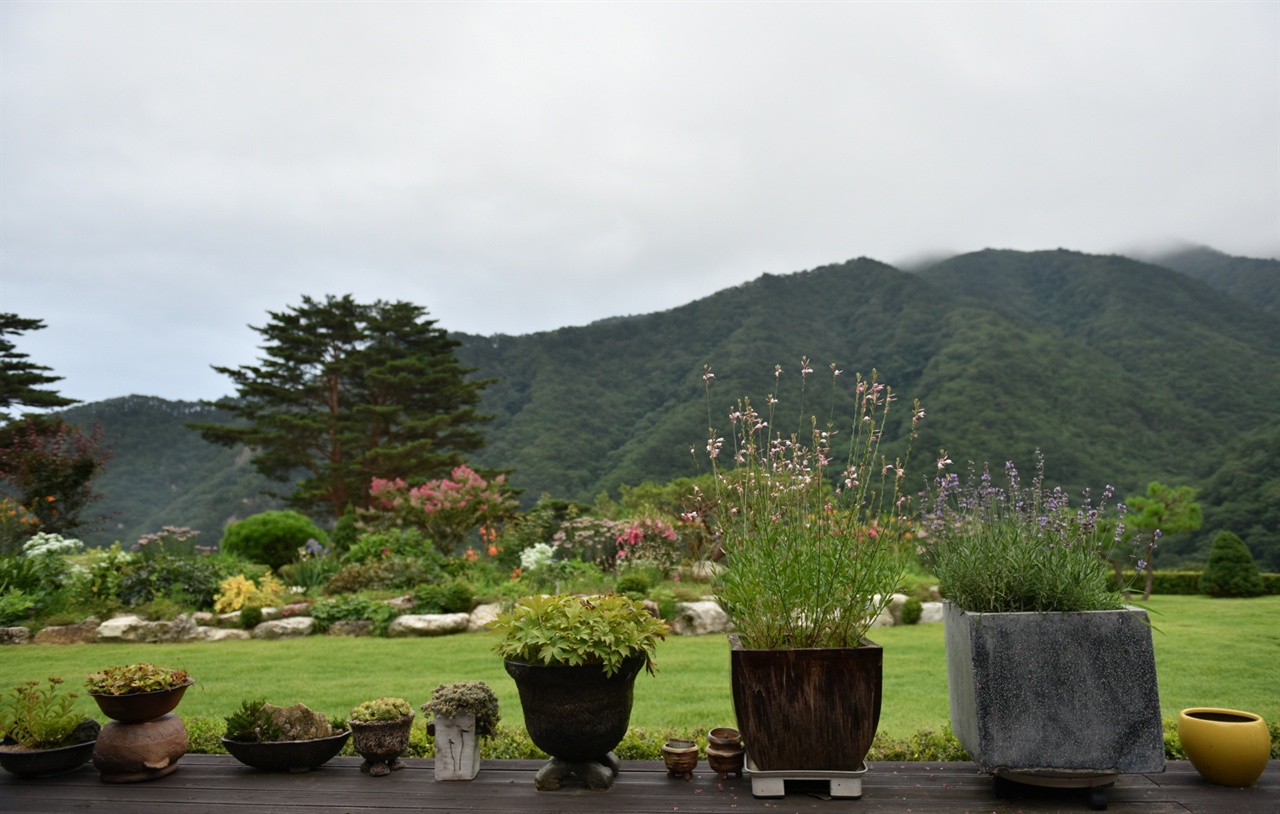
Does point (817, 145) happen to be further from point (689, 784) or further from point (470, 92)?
point (689, 784)

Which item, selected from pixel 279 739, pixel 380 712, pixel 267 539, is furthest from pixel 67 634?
pixel 380 712

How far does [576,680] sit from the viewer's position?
3.23 m

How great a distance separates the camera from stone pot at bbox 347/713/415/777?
3547 mm

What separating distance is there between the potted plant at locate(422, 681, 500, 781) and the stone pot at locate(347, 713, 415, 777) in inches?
8.5

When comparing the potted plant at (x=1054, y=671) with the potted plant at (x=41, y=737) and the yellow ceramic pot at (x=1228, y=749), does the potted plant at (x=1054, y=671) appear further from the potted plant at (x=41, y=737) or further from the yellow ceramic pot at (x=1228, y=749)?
the potted plant at (x=41, y=737)

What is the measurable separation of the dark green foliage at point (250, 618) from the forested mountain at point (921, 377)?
523 inches

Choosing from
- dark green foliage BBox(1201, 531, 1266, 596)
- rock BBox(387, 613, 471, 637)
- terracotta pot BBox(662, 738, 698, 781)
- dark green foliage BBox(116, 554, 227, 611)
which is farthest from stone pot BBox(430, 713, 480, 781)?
dark green foliage BBox(1201, 531, 1266, 596)

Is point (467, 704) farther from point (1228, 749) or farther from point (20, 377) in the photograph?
point (20, 377)

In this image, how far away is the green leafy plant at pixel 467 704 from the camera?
3.44 meters

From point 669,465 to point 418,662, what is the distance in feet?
51.6

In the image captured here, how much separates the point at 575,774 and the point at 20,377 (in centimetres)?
2413

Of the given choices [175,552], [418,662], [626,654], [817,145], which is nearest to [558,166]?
[817,145]

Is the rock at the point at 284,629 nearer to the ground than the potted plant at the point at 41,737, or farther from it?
nearer to the ground

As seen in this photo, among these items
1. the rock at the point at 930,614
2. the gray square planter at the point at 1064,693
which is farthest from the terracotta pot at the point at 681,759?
the rock at the point at 930,614
